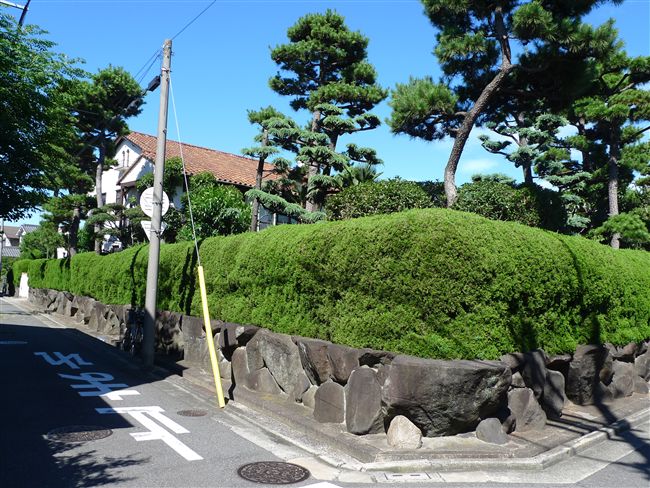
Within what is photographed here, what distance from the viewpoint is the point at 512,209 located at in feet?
36.0

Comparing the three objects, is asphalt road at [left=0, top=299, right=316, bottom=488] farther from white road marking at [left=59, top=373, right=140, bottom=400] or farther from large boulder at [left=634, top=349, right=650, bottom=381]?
large boulder at [left=634, top=349, right=650, bottom=381]

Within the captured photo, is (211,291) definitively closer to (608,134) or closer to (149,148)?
(608,134)

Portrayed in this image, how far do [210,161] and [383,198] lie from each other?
67.1 ft

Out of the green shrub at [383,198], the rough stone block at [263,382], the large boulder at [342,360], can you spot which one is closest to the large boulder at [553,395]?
the large boulder at [342,360]

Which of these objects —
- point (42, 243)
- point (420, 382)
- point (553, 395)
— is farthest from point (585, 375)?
point (42, 243)

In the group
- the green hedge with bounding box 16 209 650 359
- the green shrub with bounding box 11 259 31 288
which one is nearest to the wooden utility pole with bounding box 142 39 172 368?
the green hedge with bounding box 16 209 650 359

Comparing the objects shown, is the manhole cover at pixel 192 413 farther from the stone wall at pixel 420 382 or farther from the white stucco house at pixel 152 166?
the white stucco house at pixel 152 166

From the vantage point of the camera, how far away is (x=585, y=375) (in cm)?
734

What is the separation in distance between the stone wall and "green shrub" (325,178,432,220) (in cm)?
355

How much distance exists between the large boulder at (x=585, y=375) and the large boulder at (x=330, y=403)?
340cm

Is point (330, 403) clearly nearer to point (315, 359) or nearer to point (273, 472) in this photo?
point (315, 359)

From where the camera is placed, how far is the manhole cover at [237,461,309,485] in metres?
4.88

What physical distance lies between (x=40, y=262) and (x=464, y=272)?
31.9 meters

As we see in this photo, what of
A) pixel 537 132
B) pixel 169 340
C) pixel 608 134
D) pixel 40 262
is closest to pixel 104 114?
pixel 40 262
